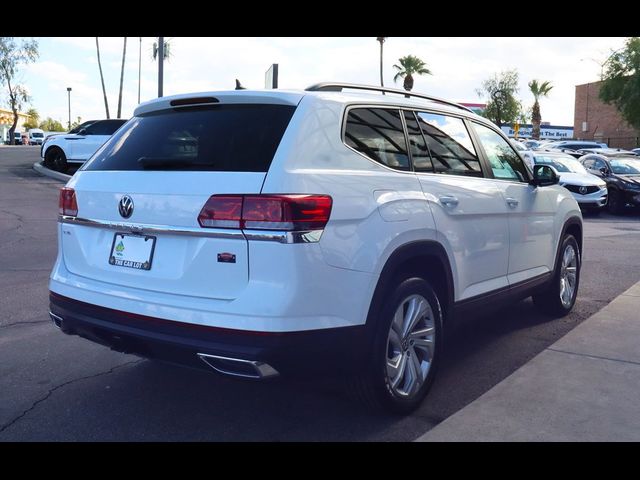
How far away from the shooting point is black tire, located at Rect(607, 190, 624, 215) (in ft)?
57.1

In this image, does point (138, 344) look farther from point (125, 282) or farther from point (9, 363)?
point (9, 363)

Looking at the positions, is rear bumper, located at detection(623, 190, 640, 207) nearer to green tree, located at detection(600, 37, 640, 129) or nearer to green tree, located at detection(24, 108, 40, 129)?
green tree, located at detection(600, 37, 640, 129)

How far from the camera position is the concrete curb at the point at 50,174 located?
1900cm

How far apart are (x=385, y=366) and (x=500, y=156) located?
2.43m

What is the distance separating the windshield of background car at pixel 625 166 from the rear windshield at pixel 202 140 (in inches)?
666

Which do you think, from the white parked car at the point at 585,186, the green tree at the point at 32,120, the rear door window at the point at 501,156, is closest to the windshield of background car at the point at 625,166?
the white parked car at the point at 585,186

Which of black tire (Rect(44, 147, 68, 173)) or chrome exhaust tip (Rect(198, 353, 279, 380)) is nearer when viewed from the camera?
chrome exhaust tip (Rect(198, 353, 279, 380))

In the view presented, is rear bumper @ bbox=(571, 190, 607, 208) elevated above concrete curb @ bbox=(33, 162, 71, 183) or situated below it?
below

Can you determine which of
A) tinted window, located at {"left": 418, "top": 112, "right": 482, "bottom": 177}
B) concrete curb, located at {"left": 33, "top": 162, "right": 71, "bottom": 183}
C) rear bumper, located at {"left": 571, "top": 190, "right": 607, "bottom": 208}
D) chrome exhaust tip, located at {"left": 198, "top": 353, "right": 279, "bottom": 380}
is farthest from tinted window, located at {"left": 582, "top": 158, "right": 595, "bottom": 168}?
chrome exhaust tip, located at {"left": 198, "top": 353, "right": 279, "bottom": 380}

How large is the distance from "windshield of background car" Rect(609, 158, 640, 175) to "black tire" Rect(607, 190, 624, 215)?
35.3 inches

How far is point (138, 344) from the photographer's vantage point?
3.39 m

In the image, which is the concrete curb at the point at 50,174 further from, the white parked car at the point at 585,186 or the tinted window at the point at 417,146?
the tinted window at the point at 417,146

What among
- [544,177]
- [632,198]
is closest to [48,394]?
[544,177]
